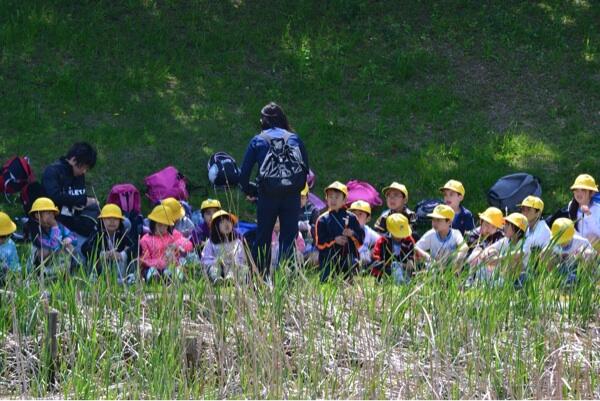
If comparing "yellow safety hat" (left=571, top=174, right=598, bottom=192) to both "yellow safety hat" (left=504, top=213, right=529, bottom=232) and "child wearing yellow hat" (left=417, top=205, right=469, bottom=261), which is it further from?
"yellow safety hat" (left=504, top=213, right=529, bottom=232)

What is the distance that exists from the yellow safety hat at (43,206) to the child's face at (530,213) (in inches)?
150

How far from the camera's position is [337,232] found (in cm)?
1063

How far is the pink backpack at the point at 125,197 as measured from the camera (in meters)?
11.9

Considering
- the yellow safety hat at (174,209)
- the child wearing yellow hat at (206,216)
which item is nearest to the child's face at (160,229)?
the yellow safety hat at (174,209)

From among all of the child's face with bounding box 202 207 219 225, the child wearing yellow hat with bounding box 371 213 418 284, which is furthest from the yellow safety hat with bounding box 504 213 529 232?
the child's face with bounding box 202 207 219 225

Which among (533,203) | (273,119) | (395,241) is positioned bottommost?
(395,241)

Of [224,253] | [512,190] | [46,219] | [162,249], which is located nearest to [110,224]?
[46,219]

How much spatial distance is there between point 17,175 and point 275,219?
3197 mm

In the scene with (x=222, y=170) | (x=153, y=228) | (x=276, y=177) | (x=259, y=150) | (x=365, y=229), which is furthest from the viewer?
(x=222, y=170)

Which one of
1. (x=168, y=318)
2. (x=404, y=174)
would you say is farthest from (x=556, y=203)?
(x=168, y=318)

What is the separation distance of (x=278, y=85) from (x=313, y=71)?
500mm

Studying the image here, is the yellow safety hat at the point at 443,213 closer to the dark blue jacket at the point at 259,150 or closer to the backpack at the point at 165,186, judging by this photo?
the dark blue jacket at the point at 259,150

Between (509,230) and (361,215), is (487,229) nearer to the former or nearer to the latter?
(509,230)

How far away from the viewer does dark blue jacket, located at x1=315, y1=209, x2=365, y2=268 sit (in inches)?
414
